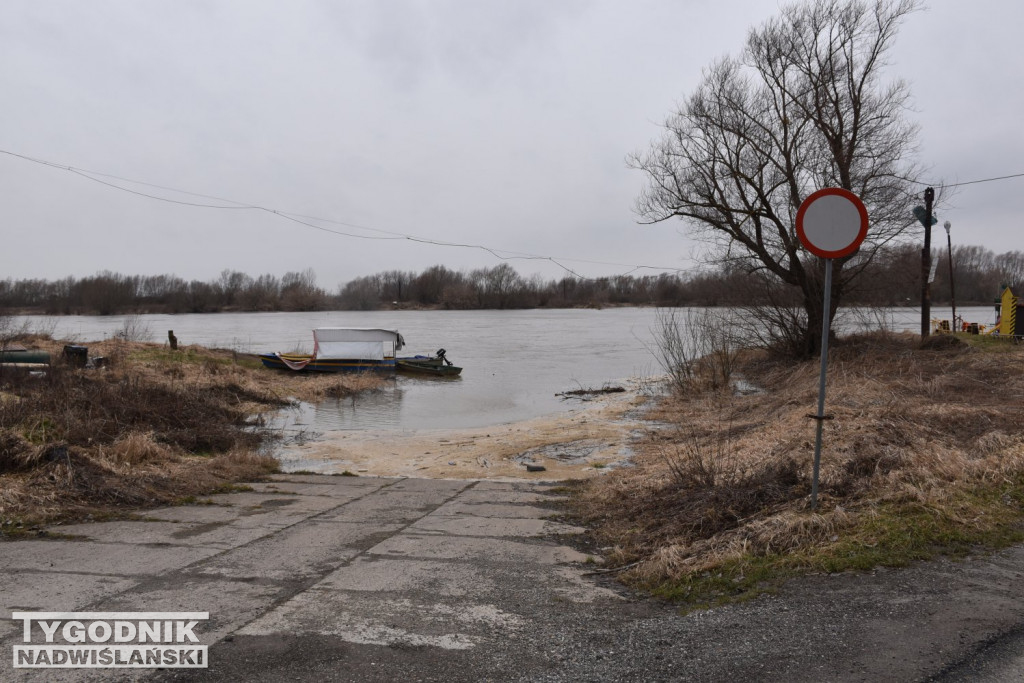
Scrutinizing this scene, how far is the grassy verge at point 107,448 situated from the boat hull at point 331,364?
1269cm

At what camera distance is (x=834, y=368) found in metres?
19.8

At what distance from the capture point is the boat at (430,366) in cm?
3192

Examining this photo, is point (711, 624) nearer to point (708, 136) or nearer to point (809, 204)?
point (809, 204)

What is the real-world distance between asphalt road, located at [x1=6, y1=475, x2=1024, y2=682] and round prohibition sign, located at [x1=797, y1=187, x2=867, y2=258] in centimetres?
237

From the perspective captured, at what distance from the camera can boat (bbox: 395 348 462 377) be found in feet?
105

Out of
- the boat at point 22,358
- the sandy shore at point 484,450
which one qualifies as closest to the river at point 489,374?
the sandy shore at point 484,450

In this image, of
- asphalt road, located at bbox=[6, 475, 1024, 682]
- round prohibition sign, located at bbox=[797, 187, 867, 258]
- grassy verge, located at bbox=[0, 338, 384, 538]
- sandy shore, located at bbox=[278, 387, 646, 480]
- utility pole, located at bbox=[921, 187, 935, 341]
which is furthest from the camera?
utility pole, located at bbox=[921, 187, 935, 341]

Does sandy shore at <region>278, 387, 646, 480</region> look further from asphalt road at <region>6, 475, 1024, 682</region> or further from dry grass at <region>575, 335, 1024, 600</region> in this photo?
asphalt road at <region>6, 475, 1024, 682</region>

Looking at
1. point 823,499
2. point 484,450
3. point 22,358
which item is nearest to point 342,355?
point 22,358

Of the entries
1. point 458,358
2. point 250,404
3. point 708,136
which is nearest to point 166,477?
point 250,404

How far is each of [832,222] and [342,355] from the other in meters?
28.0

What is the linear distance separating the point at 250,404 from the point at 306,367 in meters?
10.3

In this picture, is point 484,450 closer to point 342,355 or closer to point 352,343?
point 342,355

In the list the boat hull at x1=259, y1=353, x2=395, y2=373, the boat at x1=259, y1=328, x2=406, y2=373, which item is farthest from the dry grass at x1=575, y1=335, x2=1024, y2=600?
the boat at x1=259, y1=328, x2=406, y2=373
